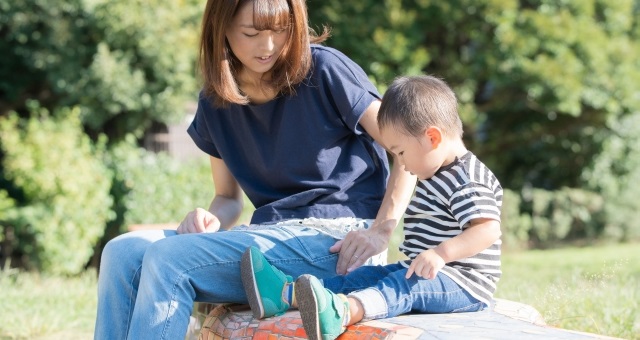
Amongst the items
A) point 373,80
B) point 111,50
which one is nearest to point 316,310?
point 373,80

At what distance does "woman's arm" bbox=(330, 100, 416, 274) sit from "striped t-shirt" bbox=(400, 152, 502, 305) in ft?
0.16

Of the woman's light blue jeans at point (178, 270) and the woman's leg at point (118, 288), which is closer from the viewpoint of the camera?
the woman's light blue jeans at point (178, 270)

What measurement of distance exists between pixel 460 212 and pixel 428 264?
0.18m

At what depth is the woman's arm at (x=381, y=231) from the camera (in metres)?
2.59

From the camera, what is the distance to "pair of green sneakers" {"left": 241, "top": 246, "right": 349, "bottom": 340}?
7.09ft

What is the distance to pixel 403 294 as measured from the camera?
7.75 ft

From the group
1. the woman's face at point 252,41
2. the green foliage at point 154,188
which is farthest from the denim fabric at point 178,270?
the green foliage at point 154,188

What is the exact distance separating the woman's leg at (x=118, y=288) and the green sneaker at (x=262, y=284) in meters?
0.35

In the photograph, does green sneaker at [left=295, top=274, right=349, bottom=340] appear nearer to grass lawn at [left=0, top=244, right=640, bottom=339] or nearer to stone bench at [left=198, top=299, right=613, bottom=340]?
stone bench at [left=198, top=299, right=613, bottom=340]

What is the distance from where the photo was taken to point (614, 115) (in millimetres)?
12070

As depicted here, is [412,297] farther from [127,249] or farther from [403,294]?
[127,249]

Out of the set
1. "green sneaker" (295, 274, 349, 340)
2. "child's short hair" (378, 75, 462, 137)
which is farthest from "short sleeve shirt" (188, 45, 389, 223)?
"green sneaker" (295, 274, 349, 340)

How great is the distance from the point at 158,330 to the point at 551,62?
31.7ft

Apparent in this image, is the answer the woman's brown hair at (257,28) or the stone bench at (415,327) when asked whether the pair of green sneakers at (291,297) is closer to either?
the stone bench at (415,327)
